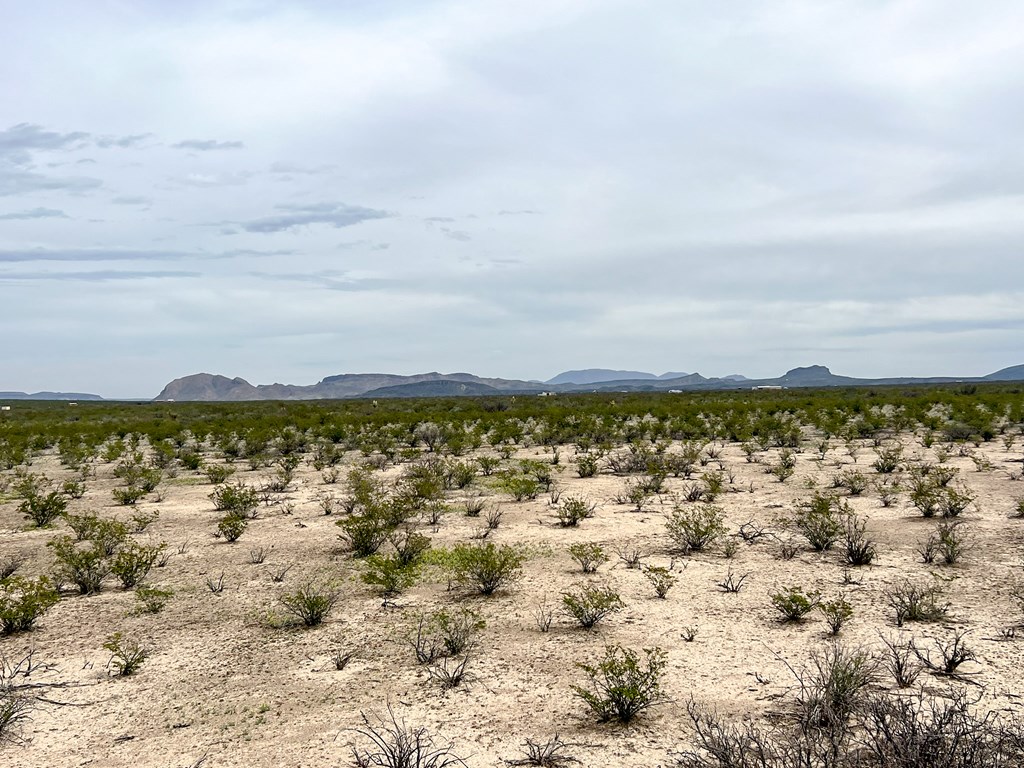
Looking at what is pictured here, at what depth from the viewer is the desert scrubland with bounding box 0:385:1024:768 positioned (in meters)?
5.25

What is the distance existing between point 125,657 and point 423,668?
9.98ft

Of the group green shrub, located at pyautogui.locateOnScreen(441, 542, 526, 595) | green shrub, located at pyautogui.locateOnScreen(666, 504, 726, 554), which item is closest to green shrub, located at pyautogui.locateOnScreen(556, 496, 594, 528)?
green shrub, located at pyautogui.locateOnScreen(666, 504, 726, 554)

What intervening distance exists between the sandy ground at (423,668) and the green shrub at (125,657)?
129 millimetres

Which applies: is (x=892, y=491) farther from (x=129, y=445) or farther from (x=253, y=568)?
(x=129, y=445)

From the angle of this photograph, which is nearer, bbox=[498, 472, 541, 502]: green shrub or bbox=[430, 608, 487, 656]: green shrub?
bbox=[430, 608, 487, 656]: green shrub

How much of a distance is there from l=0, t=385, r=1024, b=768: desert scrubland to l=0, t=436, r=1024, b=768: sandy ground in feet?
0.12

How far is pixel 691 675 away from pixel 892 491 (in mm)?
10372

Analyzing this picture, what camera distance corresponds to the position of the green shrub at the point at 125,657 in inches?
263

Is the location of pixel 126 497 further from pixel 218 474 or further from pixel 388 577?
pixel 388 577

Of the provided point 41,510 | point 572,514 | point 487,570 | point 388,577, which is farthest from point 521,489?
point 41,510

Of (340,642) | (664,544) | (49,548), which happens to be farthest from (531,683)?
(49,548)

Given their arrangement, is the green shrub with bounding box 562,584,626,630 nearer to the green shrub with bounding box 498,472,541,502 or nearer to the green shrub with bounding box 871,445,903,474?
the green shrub with bounding box 498,472,541,502

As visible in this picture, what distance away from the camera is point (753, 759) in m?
4.32

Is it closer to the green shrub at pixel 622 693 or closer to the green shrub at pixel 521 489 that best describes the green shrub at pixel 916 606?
the green shrub at pixel 622 693
